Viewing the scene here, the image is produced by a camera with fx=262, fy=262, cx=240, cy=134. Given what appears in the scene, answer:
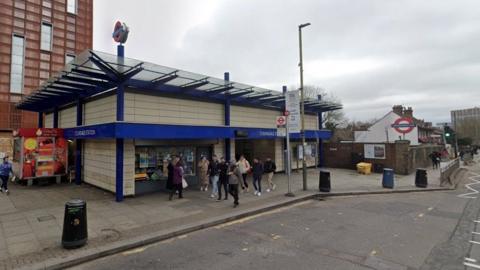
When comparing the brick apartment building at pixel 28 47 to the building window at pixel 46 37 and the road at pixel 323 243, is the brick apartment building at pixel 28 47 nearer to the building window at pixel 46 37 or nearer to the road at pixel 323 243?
the building window at pixel 46 37

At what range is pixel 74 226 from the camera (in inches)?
216

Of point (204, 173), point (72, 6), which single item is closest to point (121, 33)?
point (204, 173)

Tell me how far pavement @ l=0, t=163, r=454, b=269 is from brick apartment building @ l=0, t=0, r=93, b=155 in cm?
2858

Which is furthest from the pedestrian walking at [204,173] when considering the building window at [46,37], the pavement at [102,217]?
the building window at [46,37]

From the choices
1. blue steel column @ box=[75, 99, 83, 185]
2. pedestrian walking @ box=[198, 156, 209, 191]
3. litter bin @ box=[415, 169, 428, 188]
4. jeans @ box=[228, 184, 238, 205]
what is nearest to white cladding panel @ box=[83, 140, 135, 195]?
blue steel column @ box=[75, 99, 83, 185]

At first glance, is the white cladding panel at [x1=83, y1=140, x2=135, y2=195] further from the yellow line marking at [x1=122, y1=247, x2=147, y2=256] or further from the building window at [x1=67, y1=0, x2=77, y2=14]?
the building window at [x1=67, y1=0, x2=77, y2=14]

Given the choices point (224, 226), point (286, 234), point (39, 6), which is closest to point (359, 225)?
point (286, 234)

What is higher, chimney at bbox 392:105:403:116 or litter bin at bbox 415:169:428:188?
chimney at bbox 392:105:403:116

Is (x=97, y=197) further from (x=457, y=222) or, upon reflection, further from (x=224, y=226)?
(x=457, y=222)

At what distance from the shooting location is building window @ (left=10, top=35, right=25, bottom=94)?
34.2 m

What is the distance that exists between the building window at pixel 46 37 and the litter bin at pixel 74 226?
135 feet

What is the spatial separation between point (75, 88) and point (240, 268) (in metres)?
11.9

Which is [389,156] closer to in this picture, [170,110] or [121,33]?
[170,110]

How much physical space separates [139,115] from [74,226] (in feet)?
20.3
